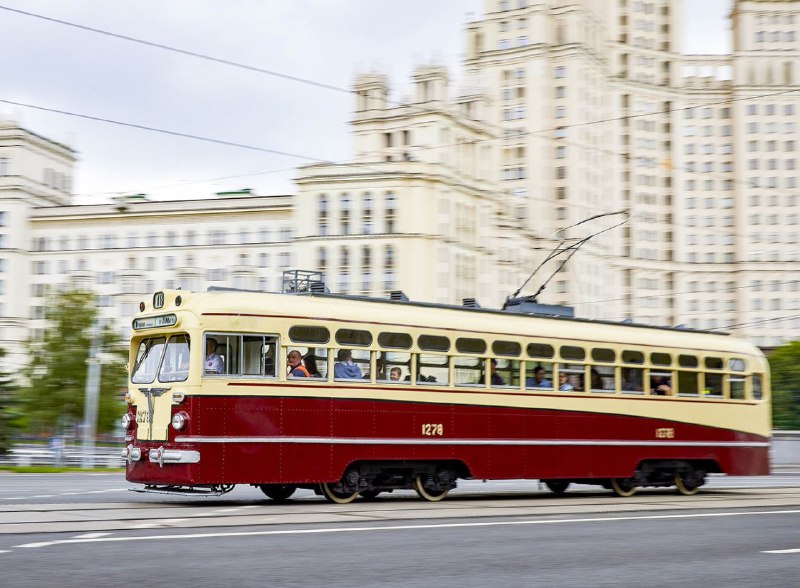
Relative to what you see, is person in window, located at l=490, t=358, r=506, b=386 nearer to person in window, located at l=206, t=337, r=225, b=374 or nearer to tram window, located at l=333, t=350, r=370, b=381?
tram window, located at l=333, t=350, r=370, b=381

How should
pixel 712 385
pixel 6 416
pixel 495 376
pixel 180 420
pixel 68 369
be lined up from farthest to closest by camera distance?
pixel 68 369 < pixel 6 416 < pixel 712 385 < pixel 495 376 < pixel 180 420

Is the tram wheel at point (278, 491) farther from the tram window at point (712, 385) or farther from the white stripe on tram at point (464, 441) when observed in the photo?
the tram window at point (712, 385)

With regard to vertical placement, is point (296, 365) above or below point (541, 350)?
below

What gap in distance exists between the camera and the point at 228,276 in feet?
354

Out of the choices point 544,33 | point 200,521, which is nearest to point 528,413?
point 200,521

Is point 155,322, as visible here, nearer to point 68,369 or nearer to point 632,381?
point 632,381

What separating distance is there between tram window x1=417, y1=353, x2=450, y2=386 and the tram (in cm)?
2

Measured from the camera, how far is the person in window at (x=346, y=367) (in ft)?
56.0

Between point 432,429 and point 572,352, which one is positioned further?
point 572,352

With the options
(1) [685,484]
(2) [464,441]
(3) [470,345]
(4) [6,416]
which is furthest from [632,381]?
(4) [6,416]

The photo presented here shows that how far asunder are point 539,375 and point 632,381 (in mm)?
2156

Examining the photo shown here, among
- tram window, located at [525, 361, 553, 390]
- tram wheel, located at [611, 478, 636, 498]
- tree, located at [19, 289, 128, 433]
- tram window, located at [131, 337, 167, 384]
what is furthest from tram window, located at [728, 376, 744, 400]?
tree, located at [19, 289, 128, 433]

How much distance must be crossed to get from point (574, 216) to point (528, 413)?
106m

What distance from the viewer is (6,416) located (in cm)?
4900
